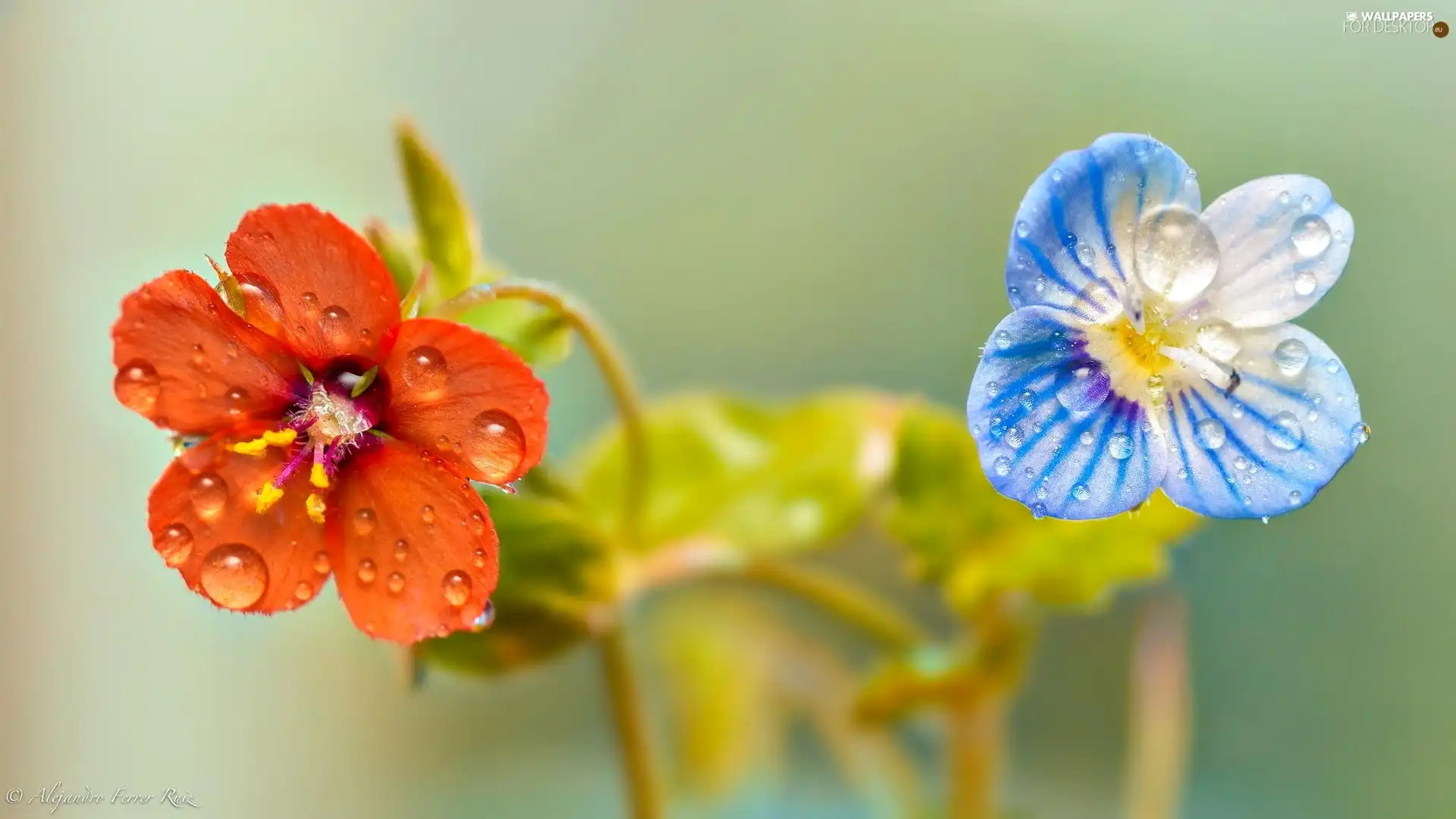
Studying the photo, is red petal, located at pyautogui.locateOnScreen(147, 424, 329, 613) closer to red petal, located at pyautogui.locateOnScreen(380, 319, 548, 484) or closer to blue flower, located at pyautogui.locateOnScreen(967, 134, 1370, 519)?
red petal, located at pyautogui.locateOnScreen(380, 319, 548, 484)

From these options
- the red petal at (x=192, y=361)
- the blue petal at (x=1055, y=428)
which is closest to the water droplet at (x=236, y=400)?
the red petal at (x=192, y=361)

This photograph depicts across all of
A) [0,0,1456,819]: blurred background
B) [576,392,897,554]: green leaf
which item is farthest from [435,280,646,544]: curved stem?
[0,0,1456,819]: blurred background

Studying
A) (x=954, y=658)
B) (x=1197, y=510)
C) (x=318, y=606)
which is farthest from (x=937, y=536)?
(x=318, y=606)

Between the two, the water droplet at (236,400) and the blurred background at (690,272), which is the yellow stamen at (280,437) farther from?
the blurred background at (690,272)

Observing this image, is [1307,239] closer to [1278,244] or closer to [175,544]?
[1278,244]

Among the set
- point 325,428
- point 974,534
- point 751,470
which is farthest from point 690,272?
point 325,428

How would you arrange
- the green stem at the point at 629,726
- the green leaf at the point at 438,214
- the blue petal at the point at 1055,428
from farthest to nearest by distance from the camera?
the green stem at the point at 629,726, the green leaf at the point at 438,214, the blue petal at the point at 1055,428
